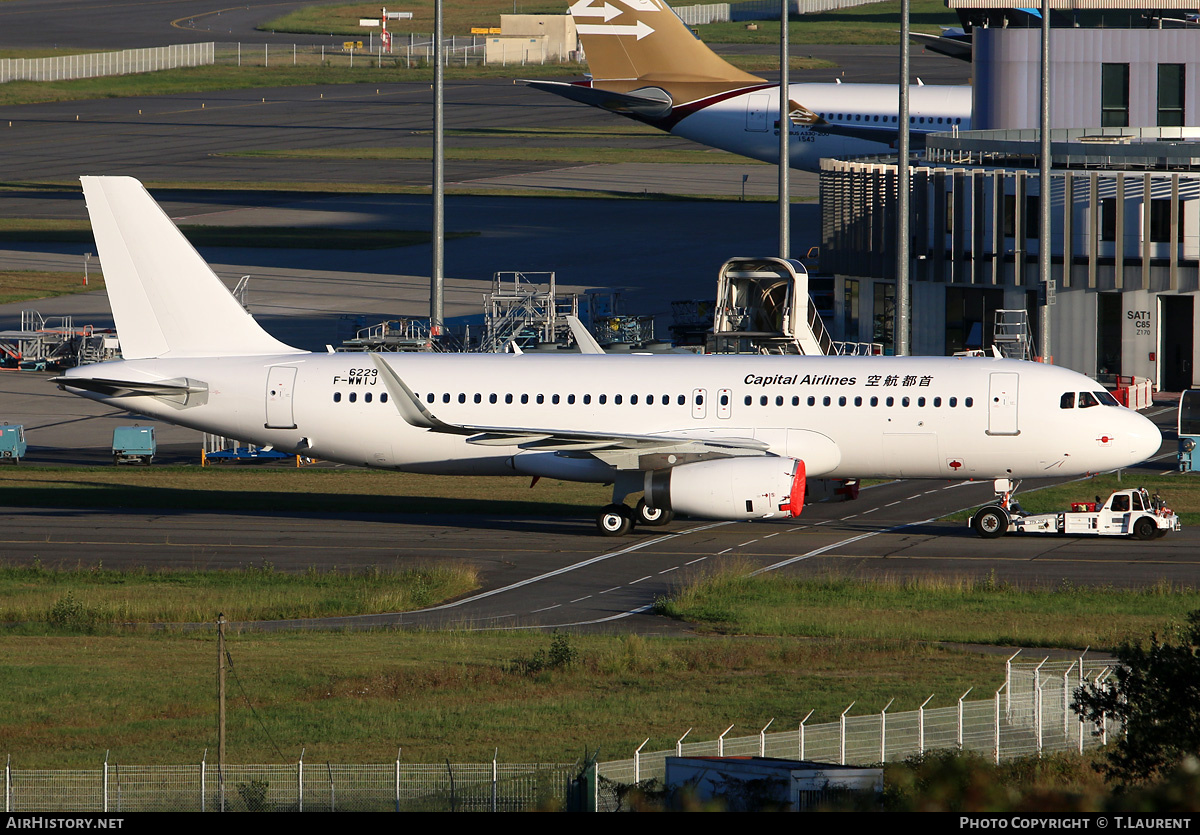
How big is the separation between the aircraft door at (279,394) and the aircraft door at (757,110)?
213 ft

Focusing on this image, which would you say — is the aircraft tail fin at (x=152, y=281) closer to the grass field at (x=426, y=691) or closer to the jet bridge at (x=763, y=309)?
the grass field at (x=426, y=691)

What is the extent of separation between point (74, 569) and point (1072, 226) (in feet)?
150

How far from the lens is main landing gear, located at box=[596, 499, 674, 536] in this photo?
44.5m

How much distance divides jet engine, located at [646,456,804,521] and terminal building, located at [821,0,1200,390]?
A: 73.9 ft

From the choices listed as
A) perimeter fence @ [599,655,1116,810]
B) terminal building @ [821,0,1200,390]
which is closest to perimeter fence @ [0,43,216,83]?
terminal building @ [821,0,1200,390]

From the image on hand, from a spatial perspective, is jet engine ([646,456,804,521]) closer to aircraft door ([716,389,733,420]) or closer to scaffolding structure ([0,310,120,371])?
aircraft door ([716,389,733,420])

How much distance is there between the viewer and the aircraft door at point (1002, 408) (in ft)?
140

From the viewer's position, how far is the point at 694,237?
104 meters

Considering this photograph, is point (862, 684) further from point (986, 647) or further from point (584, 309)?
point (584, 309)

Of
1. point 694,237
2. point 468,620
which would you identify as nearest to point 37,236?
point 694,237

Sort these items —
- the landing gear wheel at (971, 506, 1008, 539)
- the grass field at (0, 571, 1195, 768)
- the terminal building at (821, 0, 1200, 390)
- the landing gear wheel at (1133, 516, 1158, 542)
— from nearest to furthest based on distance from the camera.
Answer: the grass field at (0, 571, 1195, 768) < the landing gear wheel at (1133, 516, 1158, 542) < the landing gear wheel at (971, 506, 1008, 539) < the terminal building at (821, 0, 1200, 390)

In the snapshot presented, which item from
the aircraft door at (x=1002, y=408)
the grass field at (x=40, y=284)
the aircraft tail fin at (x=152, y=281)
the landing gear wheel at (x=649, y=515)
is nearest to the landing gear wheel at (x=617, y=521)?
the landing gear wheel at (x=649, y=515)

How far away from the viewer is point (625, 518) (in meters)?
44.6

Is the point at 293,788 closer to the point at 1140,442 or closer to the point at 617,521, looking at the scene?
the point at 617,521
